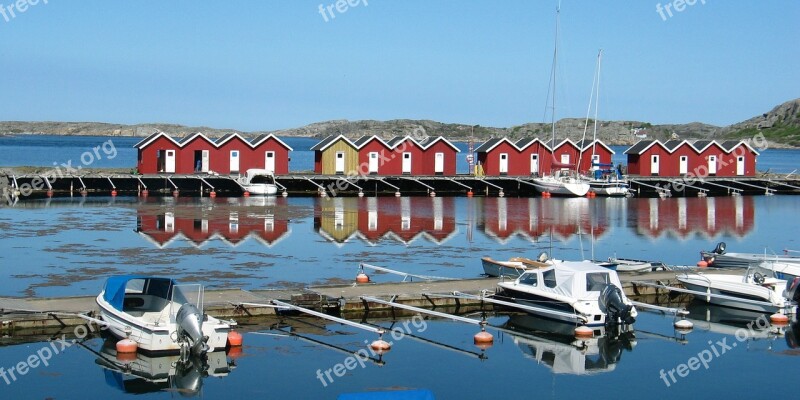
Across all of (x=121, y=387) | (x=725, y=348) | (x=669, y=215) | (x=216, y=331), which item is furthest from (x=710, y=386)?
(x=669, y=215)

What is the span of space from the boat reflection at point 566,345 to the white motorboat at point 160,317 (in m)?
7.81

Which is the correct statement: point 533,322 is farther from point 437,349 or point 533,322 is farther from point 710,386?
point 710,386

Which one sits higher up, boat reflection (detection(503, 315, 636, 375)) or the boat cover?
the boat cover

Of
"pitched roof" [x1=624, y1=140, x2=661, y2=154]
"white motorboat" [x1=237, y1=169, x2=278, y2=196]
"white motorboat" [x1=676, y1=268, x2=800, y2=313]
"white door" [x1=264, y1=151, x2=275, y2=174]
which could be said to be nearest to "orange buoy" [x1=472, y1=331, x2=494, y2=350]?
"white motorboat" [x1=676, y1=268, x2=800, y2=313]

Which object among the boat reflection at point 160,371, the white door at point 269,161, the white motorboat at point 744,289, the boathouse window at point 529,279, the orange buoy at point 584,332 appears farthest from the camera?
the white door at point 269,161

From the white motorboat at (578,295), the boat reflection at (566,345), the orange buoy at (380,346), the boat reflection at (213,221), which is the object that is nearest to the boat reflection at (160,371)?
the orange buoy at (380,346)

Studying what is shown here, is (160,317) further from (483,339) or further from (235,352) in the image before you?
(483,339)

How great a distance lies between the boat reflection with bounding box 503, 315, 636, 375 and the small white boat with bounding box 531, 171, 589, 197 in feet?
171

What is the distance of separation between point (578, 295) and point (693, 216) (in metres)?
39.4

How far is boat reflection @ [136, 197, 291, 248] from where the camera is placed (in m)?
48.3

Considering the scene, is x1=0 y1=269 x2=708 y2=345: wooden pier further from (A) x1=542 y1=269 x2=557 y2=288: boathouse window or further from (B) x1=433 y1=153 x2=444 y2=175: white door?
(B) x1=433 y1=153 x2=444 y2=175: white door

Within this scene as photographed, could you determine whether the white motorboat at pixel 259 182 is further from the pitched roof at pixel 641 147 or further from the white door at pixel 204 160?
the pitched roof at pixel 641 147

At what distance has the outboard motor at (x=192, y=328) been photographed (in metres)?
23.9

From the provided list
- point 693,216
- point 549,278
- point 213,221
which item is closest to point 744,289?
point 549,278
